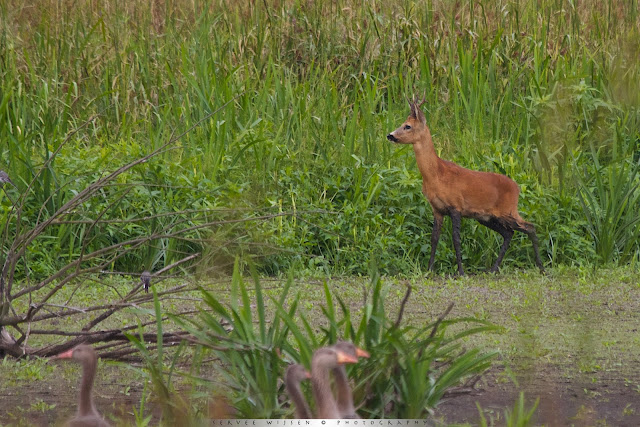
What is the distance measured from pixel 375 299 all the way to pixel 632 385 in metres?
1.72

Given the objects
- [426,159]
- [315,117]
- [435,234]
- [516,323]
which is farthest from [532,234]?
[315,117]

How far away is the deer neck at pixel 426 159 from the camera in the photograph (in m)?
7.32

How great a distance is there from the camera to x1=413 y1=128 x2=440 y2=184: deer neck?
7324 millimetres

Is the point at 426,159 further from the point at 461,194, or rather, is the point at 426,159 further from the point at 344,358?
the point at 344,358

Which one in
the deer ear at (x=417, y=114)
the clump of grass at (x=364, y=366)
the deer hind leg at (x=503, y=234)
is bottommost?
the deer hind leg at (x=503, y=234)

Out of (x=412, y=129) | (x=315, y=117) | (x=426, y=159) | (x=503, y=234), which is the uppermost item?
(x=412, y=129)

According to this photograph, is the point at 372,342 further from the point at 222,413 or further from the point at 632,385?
the point at 632,385

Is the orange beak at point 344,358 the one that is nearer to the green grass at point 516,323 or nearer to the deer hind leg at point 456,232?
the green grass at point 516,323

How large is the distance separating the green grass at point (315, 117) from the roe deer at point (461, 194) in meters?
0.34

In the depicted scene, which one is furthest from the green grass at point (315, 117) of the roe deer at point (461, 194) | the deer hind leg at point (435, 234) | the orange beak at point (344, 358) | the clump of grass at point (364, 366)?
the orange beak at point (344, 358)

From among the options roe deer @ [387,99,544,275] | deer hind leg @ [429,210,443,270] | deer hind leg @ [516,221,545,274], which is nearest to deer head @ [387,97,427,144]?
roe deer @ [387,99,544,275]

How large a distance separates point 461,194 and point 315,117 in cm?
195

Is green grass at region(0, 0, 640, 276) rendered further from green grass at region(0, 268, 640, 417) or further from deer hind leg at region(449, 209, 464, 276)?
green grass at region(0, 268, 640, 417)

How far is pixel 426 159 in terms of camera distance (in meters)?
7.35
